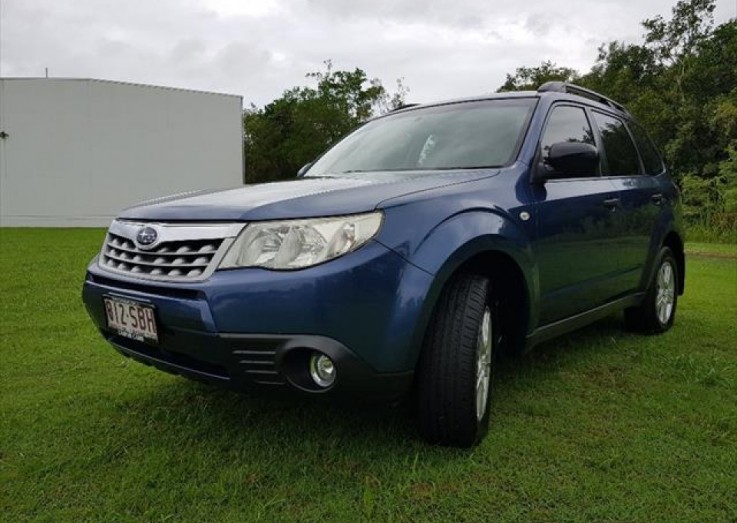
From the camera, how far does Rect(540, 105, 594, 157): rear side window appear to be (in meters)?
3.17

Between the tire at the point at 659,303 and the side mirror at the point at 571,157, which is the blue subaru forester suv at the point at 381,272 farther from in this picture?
the tire at the point at 659,303

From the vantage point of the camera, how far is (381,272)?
2074 millimetres

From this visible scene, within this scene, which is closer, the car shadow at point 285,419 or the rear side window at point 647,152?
the car shadow at point 285,419

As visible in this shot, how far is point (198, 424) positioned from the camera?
9.02ft

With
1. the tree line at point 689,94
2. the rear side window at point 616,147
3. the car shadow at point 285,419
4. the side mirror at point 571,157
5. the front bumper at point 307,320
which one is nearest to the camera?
the front bumper at point 307,320

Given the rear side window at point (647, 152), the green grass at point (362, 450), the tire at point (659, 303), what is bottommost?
the green grass at point (362, 450)

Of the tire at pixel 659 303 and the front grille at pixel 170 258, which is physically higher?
the front grille at pixel 170 258

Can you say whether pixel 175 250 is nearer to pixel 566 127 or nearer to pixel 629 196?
pixel 566 127

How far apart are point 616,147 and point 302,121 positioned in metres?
35.4

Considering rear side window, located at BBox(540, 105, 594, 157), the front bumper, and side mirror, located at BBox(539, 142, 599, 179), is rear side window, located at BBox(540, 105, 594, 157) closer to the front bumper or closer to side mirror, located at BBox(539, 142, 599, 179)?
side mirror, located at BBox(539, 142, 599, 179)

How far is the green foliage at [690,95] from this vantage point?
63.1 feet

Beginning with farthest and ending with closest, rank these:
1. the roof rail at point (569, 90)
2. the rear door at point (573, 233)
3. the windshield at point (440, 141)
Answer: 1. the roof rail at point (569, 90)
2. the windshield at point (440, 141)
3. the rear door at point (573, 233)

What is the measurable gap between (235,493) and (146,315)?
2.25 ft

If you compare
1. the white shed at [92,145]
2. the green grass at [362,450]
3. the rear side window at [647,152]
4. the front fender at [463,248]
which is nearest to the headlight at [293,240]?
the front fender at [463,248]
